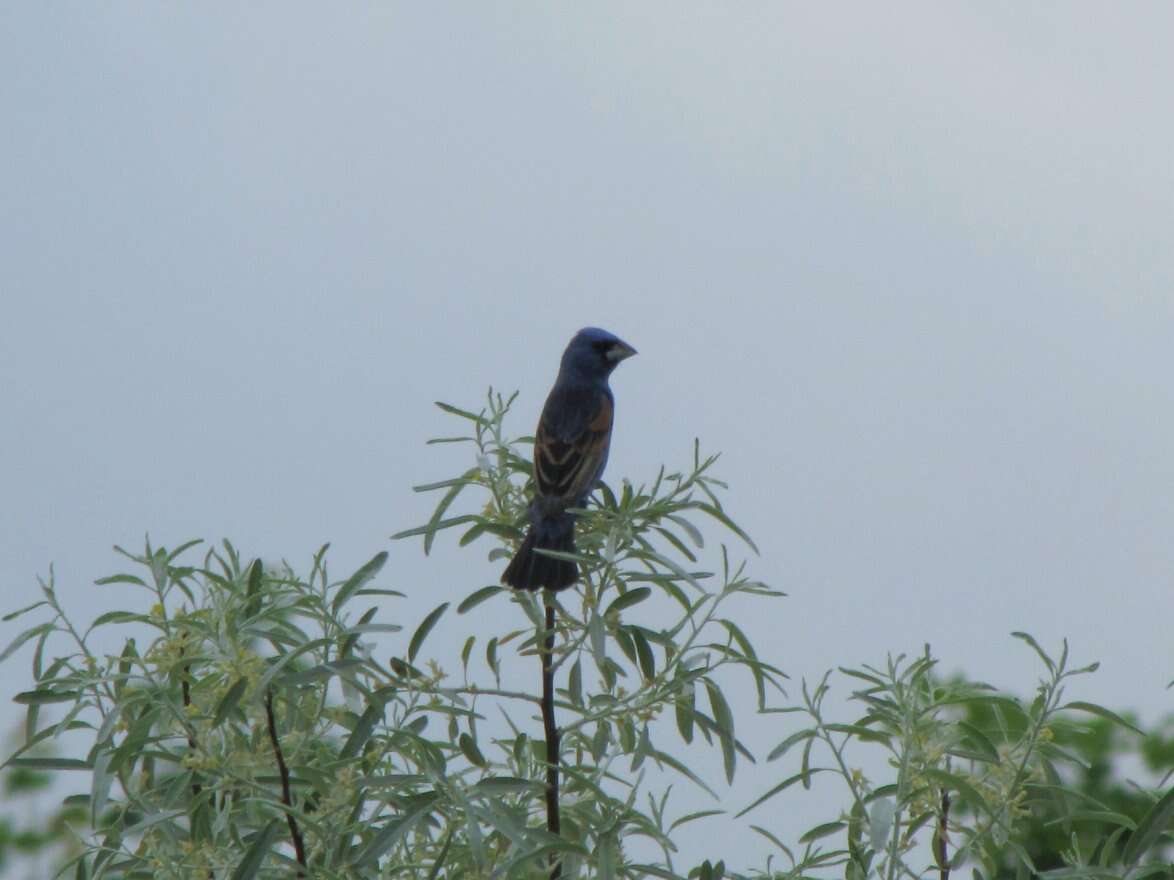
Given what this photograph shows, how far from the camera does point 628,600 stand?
4.12 metres

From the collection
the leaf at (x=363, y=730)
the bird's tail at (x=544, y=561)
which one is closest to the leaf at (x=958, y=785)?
the bird's tail at (x=544, y=561)

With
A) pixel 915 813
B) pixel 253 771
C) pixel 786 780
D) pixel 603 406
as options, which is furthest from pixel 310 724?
pixel 603 406

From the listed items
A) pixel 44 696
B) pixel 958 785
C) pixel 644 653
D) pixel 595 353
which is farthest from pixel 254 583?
pixel 595 353

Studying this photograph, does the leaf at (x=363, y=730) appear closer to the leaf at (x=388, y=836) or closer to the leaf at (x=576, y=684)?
the leaf at (x=388, y=836)

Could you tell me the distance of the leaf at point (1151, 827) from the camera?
3352 millimetres

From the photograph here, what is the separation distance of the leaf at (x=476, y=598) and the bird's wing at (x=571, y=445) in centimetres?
50

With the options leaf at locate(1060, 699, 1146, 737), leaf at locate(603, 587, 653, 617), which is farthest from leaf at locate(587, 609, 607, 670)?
leaf at locate(1060, 699, 1146, 737)

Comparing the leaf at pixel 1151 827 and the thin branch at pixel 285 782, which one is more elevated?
the leaf at pixel 1151 827

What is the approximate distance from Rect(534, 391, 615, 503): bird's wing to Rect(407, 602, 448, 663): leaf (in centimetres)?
79

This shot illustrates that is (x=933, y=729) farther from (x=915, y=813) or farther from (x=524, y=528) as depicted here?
(x=524, y=528)

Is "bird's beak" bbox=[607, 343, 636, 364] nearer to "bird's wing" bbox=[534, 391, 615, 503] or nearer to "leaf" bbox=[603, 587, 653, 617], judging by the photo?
"bird's wing" bbox=[534, 391, 615, 503]

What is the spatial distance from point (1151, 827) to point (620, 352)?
13.1 ft

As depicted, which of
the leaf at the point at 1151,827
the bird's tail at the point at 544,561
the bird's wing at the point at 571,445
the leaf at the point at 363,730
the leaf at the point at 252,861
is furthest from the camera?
the bird's wing at the point at 571,445

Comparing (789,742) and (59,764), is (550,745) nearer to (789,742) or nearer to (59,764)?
(789,742)
